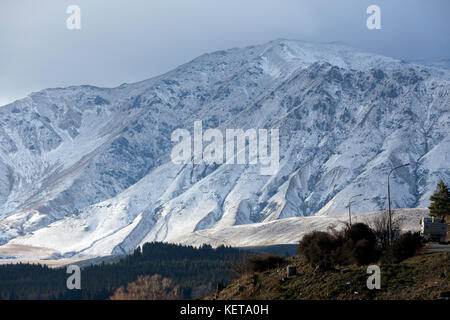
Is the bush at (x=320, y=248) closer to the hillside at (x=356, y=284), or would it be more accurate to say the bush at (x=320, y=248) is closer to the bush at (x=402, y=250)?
the hillside at (x=356, y=284)

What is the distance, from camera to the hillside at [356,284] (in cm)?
4425

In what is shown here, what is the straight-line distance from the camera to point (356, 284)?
47.1 meters

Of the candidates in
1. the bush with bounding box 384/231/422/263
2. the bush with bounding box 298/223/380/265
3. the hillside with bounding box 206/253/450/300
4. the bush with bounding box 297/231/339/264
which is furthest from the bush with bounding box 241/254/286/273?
the bush with bounding box 384/231/422/263

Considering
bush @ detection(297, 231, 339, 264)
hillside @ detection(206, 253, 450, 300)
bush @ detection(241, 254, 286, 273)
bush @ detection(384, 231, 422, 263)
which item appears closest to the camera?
hillside @ detection(206, 253, 450, 300)

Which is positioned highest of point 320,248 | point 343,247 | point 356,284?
point 343,247

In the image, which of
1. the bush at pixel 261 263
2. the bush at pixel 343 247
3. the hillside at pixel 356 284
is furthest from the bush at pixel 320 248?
the bush at pixel 261 263

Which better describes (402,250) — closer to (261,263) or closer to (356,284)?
(356,284)

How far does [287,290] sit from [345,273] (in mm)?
3925

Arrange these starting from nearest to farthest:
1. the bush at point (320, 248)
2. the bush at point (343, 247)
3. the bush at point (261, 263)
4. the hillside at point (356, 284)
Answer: the hillside at point (356, 284), the bush at point (343, 247), the bush at point (320, 248), the bush at point (261, 263)

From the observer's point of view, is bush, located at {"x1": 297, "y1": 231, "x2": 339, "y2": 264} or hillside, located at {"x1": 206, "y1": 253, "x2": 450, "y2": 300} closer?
hillside, located at {"x1": 206, "y1": 253, "x2": 450, "y2": 300}

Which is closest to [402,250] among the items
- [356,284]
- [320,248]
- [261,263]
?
[320,248]

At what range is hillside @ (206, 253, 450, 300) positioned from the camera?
145 ft

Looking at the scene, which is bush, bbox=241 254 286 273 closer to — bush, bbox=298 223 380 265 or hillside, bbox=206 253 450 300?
bush, bbox=298 223 380 265
